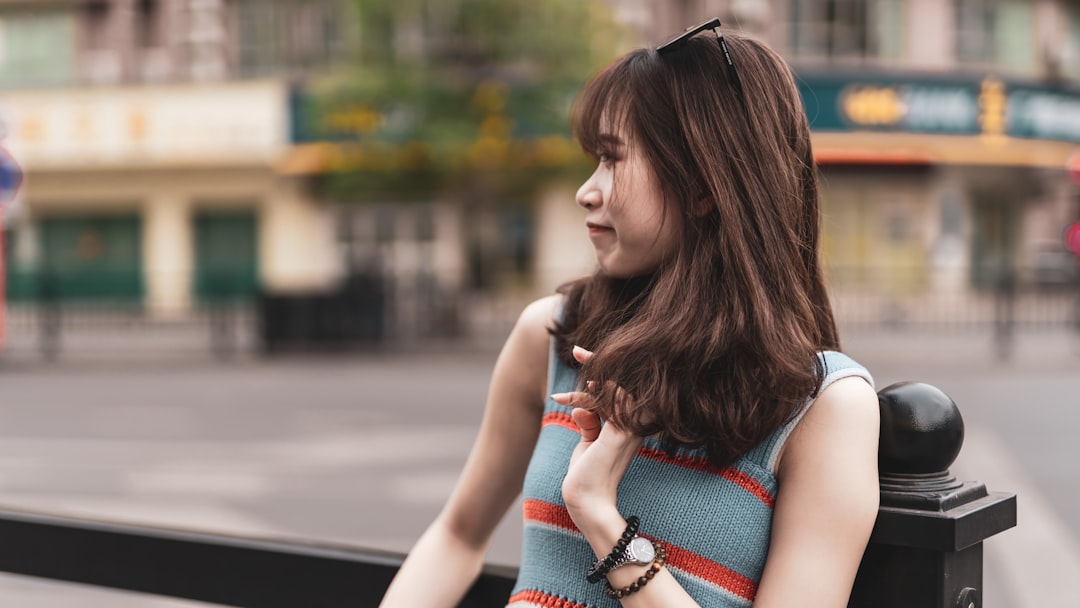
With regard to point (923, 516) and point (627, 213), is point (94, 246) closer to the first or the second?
point (627, 213)

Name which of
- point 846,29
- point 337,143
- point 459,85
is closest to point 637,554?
point 459,85

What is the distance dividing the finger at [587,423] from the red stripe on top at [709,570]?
176mm

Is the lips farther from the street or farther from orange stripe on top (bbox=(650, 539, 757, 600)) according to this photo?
the street

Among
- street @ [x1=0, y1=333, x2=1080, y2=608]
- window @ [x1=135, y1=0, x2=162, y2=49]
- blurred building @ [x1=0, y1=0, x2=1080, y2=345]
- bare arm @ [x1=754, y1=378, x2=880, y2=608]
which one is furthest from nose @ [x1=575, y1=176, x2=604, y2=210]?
window @ [x1=135, y1=0, x2=162, y2=49]

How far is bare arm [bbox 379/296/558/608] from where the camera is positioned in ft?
5.85

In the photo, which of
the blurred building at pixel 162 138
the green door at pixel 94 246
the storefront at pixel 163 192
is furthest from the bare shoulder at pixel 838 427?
the green door at pixel 94 246

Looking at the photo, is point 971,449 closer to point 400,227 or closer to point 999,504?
point 999,504

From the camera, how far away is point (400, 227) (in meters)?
26.3

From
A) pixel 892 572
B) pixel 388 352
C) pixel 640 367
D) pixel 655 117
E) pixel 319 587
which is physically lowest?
pixel 388 352

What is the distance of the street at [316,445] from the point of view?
597 cm

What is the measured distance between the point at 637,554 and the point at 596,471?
0.12 meters

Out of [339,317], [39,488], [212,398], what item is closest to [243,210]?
[339,317]

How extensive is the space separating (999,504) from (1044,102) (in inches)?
1072

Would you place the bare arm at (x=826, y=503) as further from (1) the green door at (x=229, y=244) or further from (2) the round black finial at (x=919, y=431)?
(1) the green door at (x=229, y=244)
